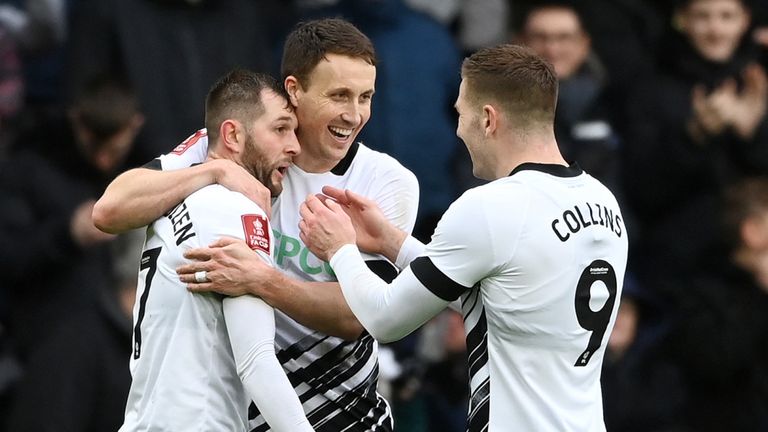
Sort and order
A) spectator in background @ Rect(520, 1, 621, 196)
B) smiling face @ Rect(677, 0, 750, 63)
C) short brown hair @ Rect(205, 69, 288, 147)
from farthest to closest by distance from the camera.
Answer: smiling face @ Rect(677, 0, 750, 63) → spectator in background @ Rect(520, 1, 621, 196) → short brown hair @ Rect(205, 69, 288, 147)

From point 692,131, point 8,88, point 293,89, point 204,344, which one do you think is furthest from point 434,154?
point 204,344

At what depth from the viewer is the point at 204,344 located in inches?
220

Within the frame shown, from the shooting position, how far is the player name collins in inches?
224

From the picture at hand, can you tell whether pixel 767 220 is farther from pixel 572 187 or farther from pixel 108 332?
pixel 572 187

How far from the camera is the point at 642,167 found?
34.1 feet

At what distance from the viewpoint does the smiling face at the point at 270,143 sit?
19.4 feet

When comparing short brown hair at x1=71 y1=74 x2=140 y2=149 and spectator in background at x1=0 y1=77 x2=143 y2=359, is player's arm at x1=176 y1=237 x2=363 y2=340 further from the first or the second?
short brown hair at x1=71 y1=74 x2=140 y2=149

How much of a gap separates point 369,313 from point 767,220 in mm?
4870

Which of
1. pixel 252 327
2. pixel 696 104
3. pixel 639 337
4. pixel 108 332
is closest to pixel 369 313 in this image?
pixel 252 327

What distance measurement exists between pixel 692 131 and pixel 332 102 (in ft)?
15.7

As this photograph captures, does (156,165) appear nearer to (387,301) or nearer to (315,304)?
(315,304)

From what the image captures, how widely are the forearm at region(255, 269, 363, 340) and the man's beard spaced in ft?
1.19

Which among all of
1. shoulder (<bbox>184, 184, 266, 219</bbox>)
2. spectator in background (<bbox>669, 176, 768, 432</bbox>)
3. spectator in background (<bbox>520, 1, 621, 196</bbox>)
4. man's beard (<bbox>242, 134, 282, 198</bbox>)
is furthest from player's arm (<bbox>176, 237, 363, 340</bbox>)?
spectator in background (<bbox>669, 176, 768, 432</bbox>)

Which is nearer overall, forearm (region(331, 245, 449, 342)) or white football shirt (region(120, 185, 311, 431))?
white football shirt (region(120, 185, 311, 431))
